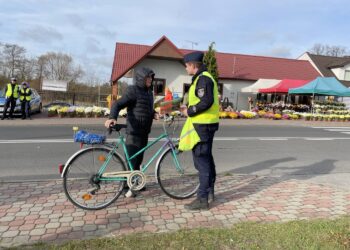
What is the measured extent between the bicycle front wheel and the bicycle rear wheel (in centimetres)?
58

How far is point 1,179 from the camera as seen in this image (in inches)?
242

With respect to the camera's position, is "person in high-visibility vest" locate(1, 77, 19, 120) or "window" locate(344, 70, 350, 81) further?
"window" locate(344, 70, 350, 81)

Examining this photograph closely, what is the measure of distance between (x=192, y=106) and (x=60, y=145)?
6.27 meters

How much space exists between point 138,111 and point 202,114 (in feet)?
3.06

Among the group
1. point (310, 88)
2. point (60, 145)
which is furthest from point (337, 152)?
point (310, 88)

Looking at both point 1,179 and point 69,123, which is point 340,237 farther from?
point 69,123

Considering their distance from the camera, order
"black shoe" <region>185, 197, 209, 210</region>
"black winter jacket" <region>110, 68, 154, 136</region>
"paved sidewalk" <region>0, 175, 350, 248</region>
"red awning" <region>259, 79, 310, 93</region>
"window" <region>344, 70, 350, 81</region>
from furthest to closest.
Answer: "window" <region>344, 70, 350, 81</region> < "red awning" <region>259, 79, 310, 93</region> < "black winter jacket" <region>110, 68, 154, 136</region> < "black shoe" <region>185, 197, 209, 210</region> < "paved sidewalk" <region>0, 175, 350, 248</region>

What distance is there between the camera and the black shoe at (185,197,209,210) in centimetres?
461

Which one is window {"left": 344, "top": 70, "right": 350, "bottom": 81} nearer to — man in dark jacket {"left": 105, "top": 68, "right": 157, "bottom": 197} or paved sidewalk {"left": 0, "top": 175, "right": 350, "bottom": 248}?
paved sidewalk {"left": 0, "top": 175, "right": 350, "bottom": 248}

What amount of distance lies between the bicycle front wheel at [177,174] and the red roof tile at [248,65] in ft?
77.1

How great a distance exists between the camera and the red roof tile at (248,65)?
95.8 ft

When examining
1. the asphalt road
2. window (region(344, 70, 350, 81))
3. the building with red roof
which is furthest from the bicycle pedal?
window (region(344, 70, 350, 81))

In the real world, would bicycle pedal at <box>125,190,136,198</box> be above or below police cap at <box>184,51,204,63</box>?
below

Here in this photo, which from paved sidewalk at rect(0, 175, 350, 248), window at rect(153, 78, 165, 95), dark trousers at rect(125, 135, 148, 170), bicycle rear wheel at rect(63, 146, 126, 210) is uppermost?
window at rect(153, 78, 165, 95)
